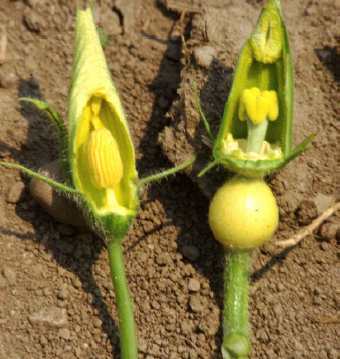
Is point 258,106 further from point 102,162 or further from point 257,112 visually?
point 102,162

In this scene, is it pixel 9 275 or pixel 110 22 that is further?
pixel 110 22

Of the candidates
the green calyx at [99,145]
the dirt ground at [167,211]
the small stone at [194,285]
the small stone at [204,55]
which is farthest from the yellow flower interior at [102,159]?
the small stone at [204,55]

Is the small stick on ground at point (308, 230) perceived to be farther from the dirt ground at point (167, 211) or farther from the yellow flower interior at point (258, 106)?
the yellow flower interior at point (258, 106)

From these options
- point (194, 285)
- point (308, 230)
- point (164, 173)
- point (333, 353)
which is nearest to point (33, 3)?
point (164, 173)

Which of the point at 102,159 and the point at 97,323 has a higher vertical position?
the point at 102,159

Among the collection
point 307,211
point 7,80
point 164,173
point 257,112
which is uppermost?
point 7,80

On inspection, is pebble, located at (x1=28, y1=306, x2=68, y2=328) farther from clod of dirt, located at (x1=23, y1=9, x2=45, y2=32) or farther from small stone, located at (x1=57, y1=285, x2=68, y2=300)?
clod of dirt, located at (x1=23, y1=9, x2=45, y2=32)

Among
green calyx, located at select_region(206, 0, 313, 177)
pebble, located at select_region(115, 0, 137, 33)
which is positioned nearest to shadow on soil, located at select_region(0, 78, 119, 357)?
pebble, located at select_region(115, 0, 137, 33)
